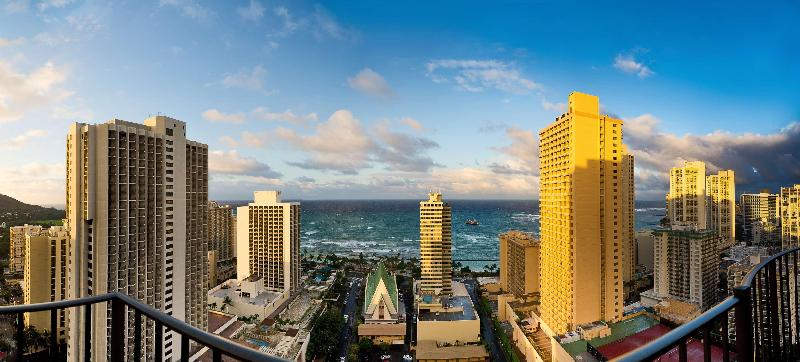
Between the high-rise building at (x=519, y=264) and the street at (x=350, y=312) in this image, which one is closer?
the street at (x=350, y=312)

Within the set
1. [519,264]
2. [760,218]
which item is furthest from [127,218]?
[760,218]

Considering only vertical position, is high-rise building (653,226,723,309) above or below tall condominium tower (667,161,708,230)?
below

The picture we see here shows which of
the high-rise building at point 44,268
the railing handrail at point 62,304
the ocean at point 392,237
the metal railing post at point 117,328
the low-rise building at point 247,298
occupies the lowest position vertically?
the ocean at point 392,237

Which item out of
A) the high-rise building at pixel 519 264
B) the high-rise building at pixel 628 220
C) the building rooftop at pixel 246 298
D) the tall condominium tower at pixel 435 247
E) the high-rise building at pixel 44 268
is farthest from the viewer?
the high-rise building at pixel 628 220

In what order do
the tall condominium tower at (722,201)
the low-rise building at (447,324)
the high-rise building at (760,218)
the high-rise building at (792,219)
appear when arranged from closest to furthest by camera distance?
1. the low-rise building at (447,324)
2. the high-rise building at (792,219)
3. the tall condominium tower at (722,201)
4. the high-rise building at (760,218)

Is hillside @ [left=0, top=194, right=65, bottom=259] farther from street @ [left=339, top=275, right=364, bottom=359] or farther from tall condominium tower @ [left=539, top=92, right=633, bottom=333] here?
tall condominium tower @ [left=539, top=92, right=633, bottom=333]

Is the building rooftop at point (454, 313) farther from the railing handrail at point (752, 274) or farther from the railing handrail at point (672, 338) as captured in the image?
the railing handrail at point (672, 338)

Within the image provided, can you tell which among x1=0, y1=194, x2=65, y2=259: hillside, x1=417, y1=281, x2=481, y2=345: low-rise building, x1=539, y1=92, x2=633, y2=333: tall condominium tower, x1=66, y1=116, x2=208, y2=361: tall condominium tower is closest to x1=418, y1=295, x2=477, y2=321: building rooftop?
x1=417, y1=281, x2=481, y2=345: low-rise building

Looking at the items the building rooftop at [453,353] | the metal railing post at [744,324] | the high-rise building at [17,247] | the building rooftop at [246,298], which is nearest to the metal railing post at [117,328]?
the metal railing post at [744,324]

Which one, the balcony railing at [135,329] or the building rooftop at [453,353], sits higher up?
the balcony railing at [135,329]
